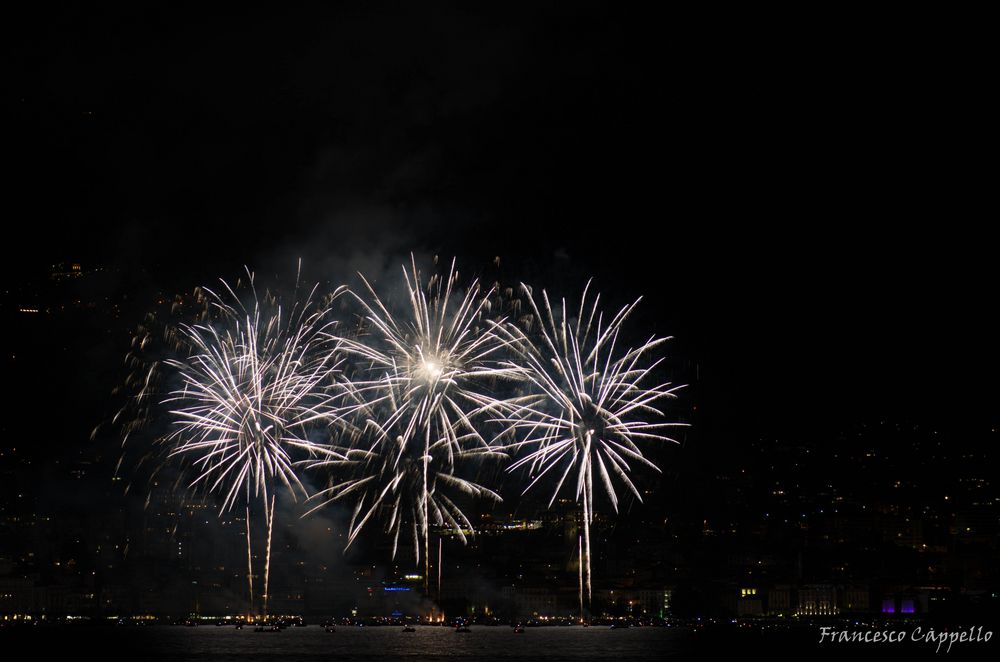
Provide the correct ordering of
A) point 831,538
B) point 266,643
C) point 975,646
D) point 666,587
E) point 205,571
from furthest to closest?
point 831,538 < point 666,587 < point 205,571 < point 975,646 < point 266,643

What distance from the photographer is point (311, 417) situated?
55094 mm

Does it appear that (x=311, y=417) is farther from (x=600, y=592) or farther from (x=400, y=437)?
(x=600, y=592)

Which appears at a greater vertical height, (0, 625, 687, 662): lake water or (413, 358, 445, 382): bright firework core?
(413, 358, 445, 382): bright firework core

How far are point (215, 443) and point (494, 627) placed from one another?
275 feet

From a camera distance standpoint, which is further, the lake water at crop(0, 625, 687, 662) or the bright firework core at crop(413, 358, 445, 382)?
the lake water at crop(0, 625, 687, 662)

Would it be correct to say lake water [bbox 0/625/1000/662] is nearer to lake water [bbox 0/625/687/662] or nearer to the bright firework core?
lake water [bbox 0/625/687/662]

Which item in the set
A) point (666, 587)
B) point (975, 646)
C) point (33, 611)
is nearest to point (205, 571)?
point (33, 611)

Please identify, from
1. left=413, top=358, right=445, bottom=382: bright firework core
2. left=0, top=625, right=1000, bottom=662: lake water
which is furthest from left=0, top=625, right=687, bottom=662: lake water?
left=413, top=358, right=445, bottom=382: bright firework core

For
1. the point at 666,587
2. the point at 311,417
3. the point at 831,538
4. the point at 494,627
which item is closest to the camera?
→ the point at 311,417

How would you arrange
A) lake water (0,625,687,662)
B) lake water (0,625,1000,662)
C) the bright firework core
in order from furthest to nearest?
1. lake water (0,625,1000,662)
2. lake water (0,625,687,662)
3. the bright firework core

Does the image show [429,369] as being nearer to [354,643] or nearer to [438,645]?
[438,645]

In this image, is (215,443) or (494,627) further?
(494,627)

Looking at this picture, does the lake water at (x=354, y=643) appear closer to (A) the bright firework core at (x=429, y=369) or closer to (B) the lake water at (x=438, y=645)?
(B) the lake water at (x=438, y=645)

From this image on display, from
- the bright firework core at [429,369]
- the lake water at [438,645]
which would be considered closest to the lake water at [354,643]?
the lake water at [438,645]
